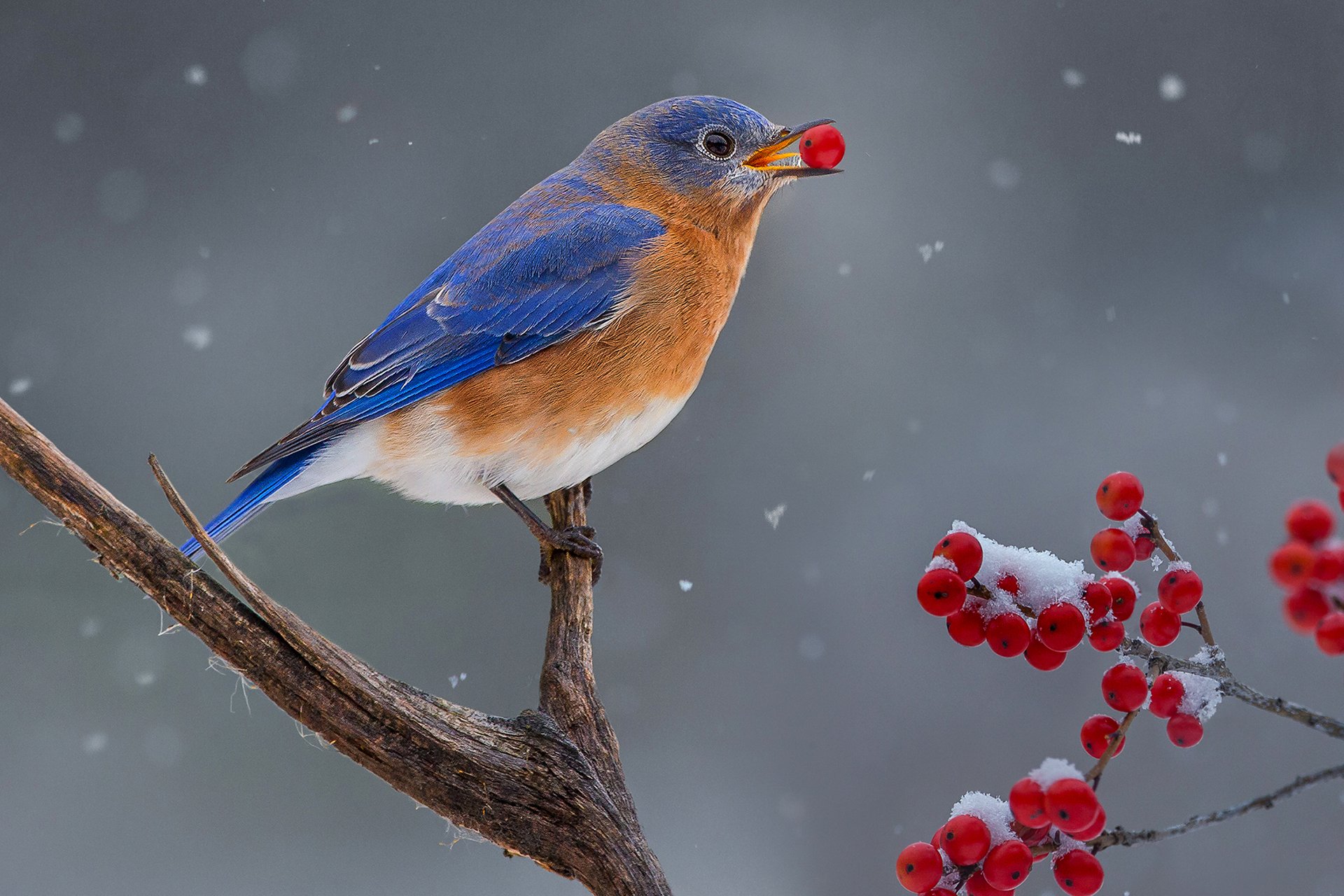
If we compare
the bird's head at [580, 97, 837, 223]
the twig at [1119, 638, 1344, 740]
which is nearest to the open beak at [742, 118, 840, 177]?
the bird's head at [580, 97, 837, 223]

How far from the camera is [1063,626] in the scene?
83 centimetres

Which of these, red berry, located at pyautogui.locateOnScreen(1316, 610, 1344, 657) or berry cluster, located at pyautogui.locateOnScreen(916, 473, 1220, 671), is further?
berry cluster, located at pyautogui.locateOnScreen(916, 473, 1220, 671)

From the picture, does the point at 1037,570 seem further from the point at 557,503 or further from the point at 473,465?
the point at 557,503

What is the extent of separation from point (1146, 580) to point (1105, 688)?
185 mm

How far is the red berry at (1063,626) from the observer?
83cm

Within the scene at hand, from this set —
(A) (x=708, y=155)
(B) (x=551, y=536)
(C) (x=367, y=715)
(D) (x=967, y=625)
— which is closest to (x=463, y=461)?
(B) (x=551, y=536)

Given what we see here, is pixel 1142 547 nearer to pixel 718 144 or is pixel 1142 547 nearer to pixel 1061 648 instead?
pixel 1061 648

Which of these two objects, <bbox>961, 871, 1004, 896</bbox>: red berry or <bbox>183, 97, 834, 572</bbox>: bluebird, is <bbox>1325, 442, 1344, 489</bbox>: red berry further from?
<bbox>183, 97, 834, 572</bbox>: bluebird

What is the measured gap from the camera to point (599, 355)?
1.79 metres

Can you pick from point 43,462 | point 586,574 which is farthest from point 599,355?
point 43,462

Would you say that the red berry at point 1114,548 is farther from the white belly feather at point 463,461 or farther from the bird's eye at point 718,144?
the bird's eye at point 718,144

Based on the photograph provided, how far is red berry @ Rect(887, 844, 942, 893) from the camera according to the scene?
2.96 feet

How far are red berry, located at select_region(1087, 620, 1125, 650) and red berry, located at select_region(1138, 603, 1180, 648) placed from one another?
0.09ft

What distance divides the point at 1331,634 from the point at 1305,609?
28 mm
